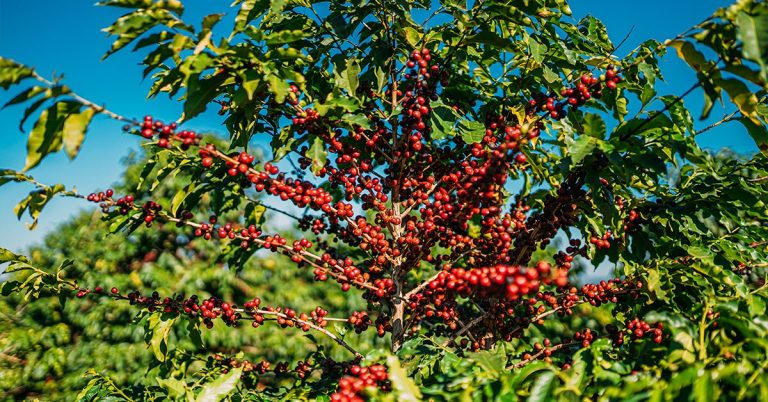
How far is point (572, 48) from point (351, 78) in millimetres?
1227

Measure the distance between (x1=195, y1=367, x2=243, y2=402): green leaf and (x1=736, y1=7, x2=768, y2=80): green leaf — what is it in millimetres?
1850

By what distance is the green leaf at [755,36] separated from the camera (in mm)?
1227

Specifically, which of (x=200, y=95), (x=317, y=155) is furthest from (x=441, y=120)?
(x=200, y=95)

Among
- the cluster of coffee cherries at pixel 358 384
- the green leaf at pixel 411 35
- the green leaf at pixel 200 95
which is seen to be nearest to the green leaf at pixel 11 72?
the green leaf at pixel 200 95

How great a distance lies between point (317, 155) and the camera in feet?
6.74

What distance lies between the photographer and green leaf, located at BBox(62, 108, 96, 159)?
4.58 ft

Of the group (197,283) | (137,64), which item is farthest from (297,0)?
(197,283)

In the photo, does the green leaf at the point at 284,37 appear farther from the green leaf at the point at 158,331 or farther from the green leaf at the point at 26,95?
the green leaf at the point at 158,331

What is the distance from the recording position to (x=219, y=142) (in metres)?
8.34

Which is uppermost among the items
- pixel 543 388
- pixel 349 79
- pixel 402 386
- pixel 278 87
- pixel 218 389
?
pixel 349 79

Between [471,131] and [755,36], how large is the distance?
3.92ft

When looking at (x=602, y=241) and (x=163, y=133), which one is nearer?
Answer: (x=163, y=133)

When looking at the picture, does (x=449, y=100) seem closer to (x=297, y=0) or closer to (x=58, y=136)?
(x=297, y=0)

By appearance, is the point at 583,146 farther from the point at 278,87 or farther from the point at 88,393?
the point at 88,393
